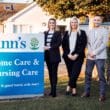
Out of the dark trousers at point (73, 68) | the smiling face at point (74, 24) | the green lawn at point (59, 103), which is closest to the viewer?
the green lawn at point (59, 103)

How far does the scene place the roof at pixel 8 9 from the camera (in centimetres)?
6399

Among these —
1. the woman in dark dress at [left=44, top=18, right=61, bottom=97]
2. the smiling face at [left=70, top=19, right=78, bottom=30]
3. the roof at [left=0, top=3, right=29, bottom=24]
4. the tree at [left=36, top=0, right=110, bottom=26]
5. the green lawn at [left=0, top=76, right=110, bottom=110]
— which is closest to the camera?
the green lawn at [left=0, top=76, right=110, bottom=110]

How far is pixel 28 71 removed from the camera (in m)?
12.4

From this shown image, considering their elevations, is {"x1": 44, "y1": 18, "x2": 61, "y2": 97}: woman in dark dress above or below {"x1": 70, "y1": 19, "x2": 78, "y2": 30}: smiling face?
below

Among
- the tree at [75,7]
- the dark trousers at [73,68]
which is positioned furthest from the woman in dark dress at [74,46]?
the tree at [75,7]

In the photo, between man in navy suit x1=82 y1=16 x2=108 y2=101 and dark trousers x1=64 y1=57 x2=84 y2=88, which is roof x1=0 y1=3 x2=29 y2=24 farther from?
man in navy suit x1=82 y1=16 x2=108 y2=101

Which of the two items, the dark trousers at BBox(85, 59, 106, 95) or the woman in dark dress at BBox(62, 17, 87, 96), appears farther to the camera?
the woman in dark dress at BBox(62, 17, 87, 96)

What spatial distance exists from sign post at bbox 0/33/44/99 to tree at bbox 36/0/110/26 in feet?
76.8

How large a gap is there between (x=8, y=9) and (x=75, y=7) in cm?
3162

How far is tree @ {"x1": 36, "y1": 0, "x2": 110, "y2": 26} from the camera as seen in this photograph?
118 feet

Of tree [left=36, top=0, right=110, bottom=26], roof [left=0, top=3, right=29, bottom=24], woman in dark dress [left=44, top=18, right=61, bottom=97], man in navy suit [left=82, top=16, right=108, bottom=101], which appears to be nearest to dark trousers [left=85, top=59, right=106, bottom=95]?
man in navy suit [left=82, top=16, right=108, bottom=101]

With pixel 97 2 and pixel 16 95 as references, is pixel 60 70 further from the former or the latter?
pixel 97 2

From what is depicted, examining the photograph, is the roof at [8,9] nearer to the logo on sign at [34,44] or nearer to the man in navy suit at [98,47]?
the logo on sign at [34,44]

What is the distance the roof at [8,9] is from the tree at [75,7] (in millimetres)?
23884
